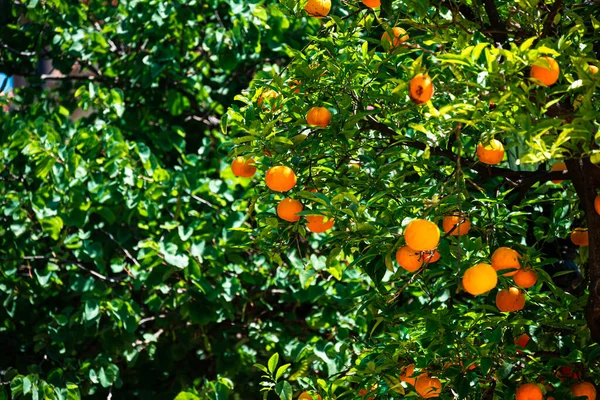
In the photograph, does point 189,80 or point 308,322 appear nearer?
point 308,322

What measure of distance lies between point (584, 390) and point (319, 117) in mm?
729

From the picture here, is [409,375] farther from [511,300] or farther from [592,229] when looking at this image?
[592,229]

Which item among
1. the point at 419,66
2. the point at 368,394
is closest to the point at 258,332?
the point at 368,394

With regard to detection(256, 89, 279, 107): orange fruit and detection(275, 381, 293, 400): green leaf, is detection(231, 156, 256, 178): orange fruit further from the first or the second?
detection(275, 381, 293, 400): green leaf

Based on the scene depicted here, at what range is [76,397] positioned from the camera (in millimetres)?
2299

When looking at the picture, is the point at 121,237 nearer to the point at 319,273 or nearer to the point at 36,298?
the point at 36,298

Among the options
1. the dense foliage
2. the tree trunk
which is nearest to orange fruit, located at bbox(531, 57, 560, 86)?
the tree trunk

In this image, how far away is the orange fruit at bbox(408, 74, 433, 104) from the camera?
1.17 metres

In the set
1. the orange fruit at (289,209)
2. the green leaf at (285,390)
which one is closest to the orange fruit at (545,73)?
the orange fruit at (289,209)

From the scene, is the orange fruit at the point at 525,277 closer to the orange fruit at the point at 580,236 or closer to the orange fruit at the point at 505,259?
the orange fruit at the point at 505,259

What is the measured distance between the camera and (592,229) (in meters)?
1.42

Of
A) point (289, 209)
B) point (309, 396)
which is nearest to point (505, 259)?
point (289, 209)

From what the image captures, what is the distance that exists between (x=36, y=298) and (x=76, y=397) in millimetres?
669

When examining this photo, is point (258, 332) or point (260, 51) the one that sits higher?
point (260, 51)
